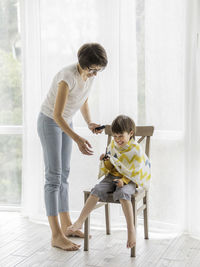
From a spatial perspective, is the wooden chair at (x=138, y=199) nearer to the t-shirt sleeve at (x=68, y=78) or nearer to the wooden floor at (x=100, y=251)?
the wooden floor at (x=100, y=251)

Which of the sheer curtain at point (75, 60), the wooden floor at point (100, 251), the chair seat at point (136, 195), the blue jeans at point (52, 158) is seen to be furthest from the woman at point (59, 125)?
the sheer curtain at point (75, 60)

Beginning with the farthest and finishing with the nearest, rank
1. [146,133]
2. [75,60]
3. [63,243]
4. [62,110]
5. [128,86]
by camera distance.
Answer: [75,60] < [128,86] < [146,133] < [63,243] < [62,110]

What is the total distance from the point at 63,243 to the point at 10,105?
1.47m

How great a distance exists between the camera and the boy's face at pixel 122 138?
2469 millimetres

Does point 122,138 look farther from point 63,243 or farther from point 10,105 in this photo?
point 10,105

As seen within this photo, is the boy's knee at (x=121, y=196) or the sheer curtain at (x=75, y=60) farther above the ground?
the sheer curtain at (x=75, y=60)

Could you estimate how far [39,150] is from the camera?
10.7 ft

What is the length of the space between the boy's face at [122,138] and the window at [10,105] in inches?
49.7

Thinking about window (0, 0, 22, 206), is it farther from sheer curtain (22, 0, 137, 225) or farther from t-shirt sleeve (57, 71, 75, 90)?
t-shirt sleeve (57, 71, 75, 90)

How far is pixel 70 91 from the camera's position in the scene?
2.51m

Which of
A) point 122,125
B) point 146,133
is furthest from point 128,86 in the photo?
point 122,125

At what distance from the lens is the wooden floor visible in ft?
7.60

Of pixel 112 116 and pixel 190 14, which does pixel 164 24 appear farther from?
pixel 112 116

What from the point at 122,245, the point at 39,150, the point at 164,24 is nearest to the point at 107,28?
the point at 164,24
